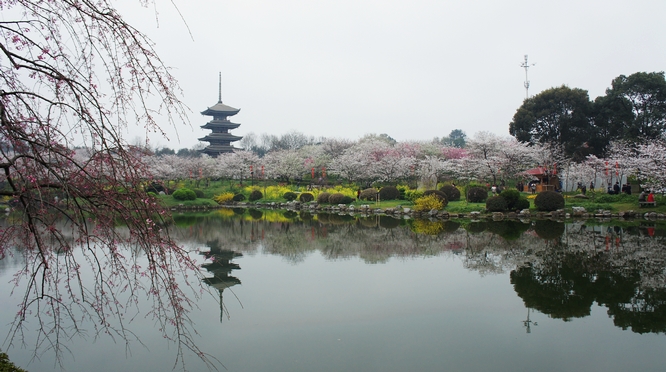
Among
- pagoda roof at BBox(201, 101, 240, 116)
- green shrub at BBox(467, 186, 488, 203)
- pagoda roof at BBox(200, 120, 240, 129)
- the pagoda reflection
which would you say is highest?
pagoda roof at BBox(201, 101, 240, 116)

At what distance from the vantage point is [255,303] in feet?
19.9

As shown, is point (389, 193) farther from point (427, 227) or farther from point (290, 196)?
point (427, 227)

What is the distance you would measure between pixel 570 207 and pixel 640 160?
3.56 metres

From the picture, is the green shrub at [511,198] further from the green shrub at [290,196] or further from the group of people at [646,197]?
the green shrub at [290,196]

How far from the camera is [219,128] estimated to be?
145 ft

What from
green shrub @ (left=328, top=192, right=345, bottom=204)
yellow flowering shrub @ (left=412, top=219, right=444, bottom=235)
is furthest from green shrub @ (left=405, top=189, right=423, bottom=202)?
yellow flowering shrub @ (left=412, top=219, right=444, bottom=235)

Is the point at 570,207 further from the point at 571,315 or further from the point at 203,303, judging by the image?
the point at 203,303

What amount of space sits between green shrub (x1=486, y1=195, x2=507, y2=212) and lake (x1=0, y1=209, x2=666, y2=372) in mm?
6523

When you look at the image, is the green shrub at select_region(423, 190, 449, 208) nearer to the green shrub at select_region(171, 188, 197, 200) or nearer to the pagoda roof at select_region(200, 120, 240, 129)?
the green shrub at select_region(171, 188, 197, 200)

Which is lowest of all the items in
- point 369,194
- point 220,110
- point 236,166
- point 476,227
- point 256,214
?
point 256,214

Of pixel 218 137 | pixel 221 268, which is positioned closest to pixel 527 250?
pixel 221 268

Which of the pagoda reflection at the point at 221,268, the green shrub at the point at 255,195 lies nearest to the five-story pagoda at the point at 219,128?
the green shrub at the point at 255,195

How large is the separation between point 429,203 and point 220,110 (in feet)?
98.2

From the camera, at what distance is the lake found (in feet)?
14.0
